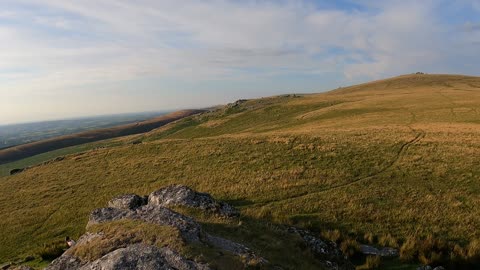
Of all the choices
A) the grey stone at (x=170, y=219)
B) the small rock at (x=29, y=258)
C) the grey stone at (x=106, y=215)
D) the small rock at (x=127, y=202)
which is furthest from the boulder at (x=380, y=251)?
the small rock at (x=29, y=258)

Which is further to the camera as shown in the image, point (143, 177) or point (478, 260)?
point (143, 177)

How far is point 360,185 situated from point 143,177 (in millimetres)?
22724

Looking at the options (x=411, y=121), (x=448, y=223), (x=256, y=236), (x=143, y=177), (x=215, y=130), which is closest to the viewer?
(x=256, y=236)

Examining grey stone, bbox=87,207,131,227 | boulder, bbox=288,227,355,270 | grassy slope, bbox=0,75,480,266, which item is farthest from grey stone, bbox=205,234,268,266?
grassy slope, bbox=0,75,480,266

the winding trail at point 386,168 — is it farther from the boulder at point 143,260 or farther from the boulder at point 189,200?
the boulder at point 143,260

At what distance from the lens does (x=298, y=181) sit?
31031 millimetres

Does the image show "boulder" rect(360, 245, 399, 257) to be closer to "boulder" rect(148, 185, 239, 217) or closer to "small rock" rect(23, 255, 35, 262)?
"boulder" rect(148, 185, 239, 217)

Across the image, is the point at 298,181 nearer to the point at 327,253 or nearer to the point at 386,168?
the point at 386,168

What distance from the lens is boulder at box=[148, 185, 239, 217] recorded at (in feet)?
62.7

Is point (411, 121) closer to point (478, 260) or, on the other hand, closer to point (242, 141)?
point (242, 141)

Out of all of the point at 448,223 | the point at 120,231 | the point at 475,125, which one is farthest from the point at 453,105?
the point at 120,231

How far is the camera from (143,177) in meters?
39.7

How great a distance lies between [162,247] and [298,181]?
2092 cm

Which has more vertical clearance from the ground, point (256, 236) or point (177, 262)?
point (177, 262)
